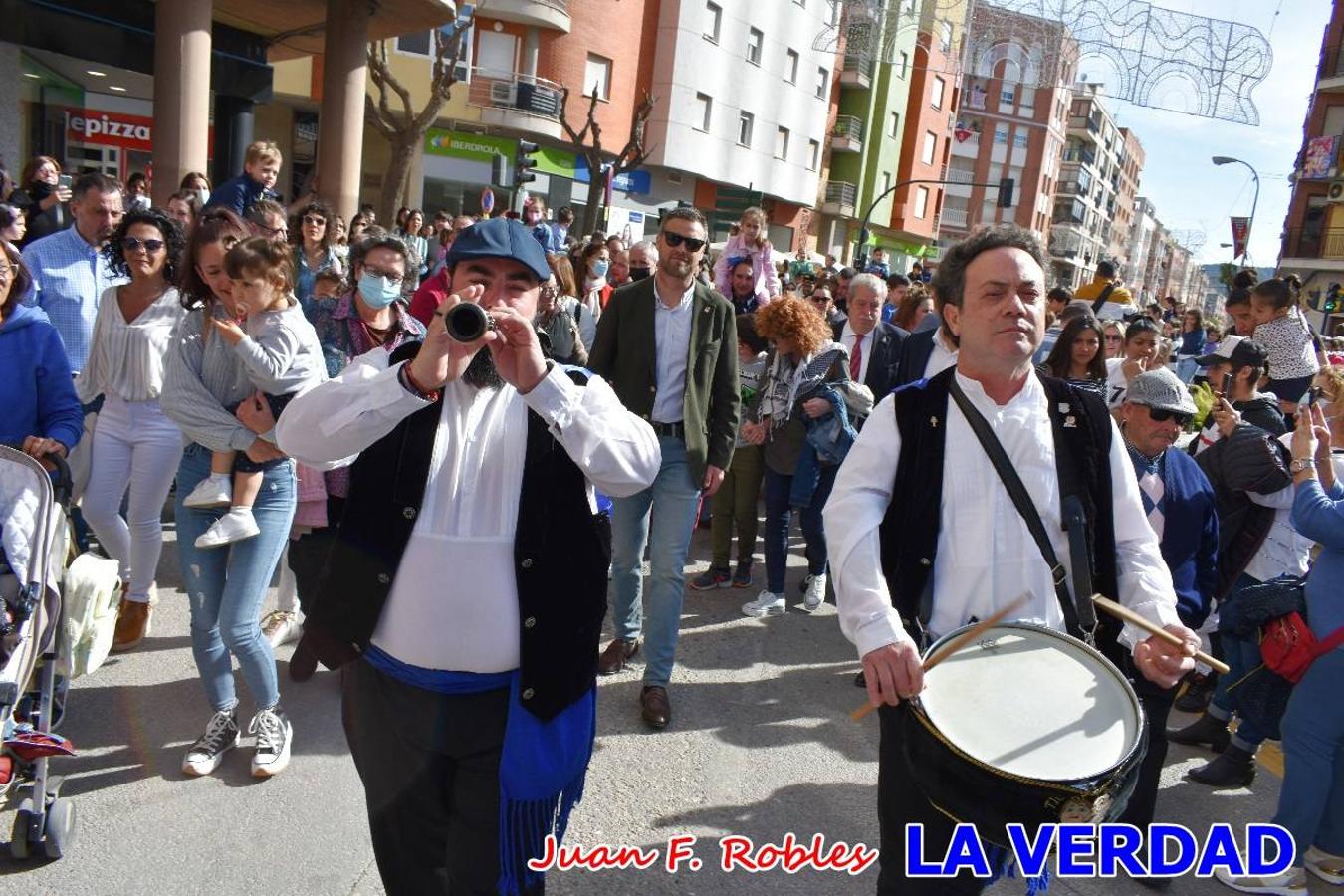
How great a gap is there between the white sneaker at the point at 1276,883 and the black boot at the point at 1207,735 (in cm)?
124

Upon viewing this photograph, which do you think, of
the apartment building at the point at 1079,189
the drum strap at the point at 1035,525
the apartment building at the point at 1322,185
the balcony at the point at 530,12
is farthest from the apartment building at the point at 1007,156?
the drum strap at the point at 1035,525

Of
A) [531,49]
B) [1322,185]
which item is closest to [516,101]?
[531,49]

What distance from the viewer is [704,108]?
33.2 metres

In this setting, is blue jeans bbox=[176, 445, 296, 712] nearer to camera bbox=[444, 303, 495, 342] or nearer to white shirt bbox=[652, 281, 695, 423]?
white shirt bbox=[652, 281, 695, 423]

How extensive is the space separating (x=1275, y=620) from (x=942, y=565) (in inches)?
83.1

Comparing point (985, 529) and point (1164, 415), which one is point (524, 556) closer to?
point (985, 529)

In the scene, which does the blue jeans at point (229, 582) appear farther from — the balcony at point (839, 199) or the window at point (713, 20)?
the balcony at point (839, 199)

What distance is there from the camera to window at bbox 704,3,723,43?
32344 millimetres

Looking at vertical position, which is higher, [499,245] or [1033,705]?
[499,245]

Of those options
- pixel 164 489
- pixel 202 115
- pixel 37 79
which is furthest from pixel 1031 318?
pixel 37 79

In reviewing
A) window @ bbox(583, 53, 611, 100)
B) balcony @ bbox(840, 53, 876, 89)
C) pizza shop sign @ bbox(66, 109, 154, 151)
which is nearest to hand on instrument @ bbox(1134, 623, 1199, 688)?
pizza shop sign @ bbox(66, 109, 154, 151)

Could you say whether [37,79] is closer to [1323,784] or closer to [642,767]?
[642,767]

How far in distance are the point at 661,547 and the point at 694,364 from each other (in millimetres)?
872

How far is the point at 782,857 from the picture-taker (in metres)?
3.43
